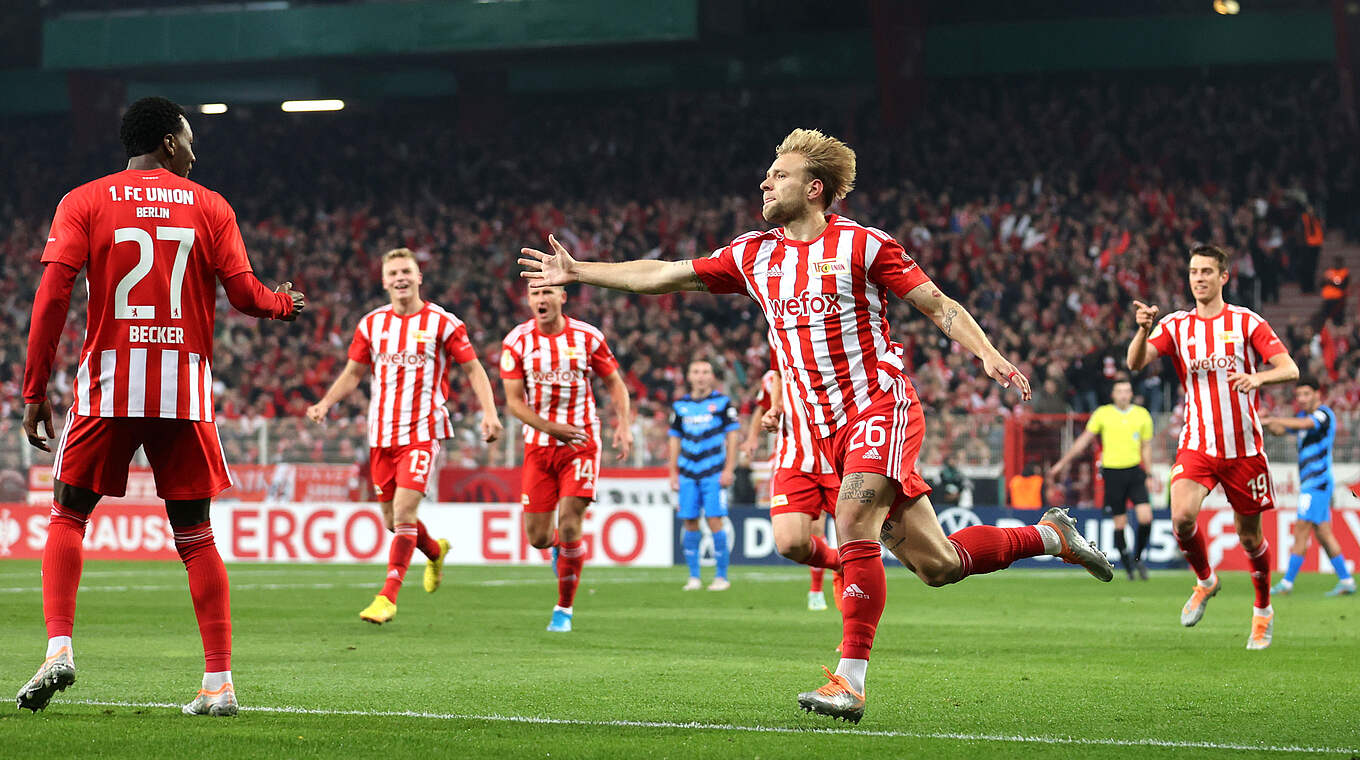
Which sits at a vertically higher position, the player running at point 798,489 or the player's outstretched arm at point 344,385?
the player's outstretched arm at point 344,385

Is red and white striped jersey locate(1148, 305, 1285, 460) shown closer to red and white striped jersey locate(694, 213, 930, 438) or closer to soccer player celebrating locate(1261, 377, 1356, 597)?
red and white striped jersey locate(694, 213, 930, 438)

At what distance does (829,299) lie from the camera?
6688mm

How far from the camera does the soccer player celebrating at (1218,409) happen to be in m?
10.4

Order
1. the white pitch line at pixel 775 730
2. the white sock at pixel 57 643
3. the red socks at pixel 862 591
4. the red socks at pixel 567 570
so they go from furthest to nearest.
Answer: the red socks at pixel 567 570 < the red socks at pixel 862 591 < the white sock at pixel 57 643 < the white pitch line at pixel 775 730

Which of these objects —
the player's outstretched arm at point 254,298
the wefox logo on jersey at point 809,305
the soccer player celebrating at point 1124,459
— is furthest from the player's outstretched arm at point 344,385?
the soccer player celebrating at point 1124,459

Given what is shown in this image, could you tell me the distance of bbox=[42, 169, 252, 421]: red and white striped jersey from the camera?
20.1ft

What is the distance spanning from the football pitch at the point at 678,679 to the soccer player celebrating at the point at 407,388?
91 cm

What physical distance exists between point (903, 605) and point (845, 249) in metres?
8.21

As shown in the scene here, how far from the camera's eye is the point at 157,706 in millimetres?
6648

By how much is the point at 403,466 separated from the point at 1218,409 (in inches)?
218

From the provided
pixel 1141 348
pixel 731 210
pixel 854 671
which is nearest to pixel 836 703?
pixel 854 671

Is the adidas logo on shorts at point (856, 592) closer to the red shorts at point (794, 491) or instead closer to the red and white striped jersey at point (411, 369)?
the red shorts at point (794, 491)

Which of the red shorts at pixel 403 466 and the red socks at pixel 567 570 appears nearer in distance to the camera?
the red socks at pixel 567 570

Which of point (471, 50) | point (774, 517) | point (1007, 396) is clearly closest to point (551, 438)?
point (774, 517)
